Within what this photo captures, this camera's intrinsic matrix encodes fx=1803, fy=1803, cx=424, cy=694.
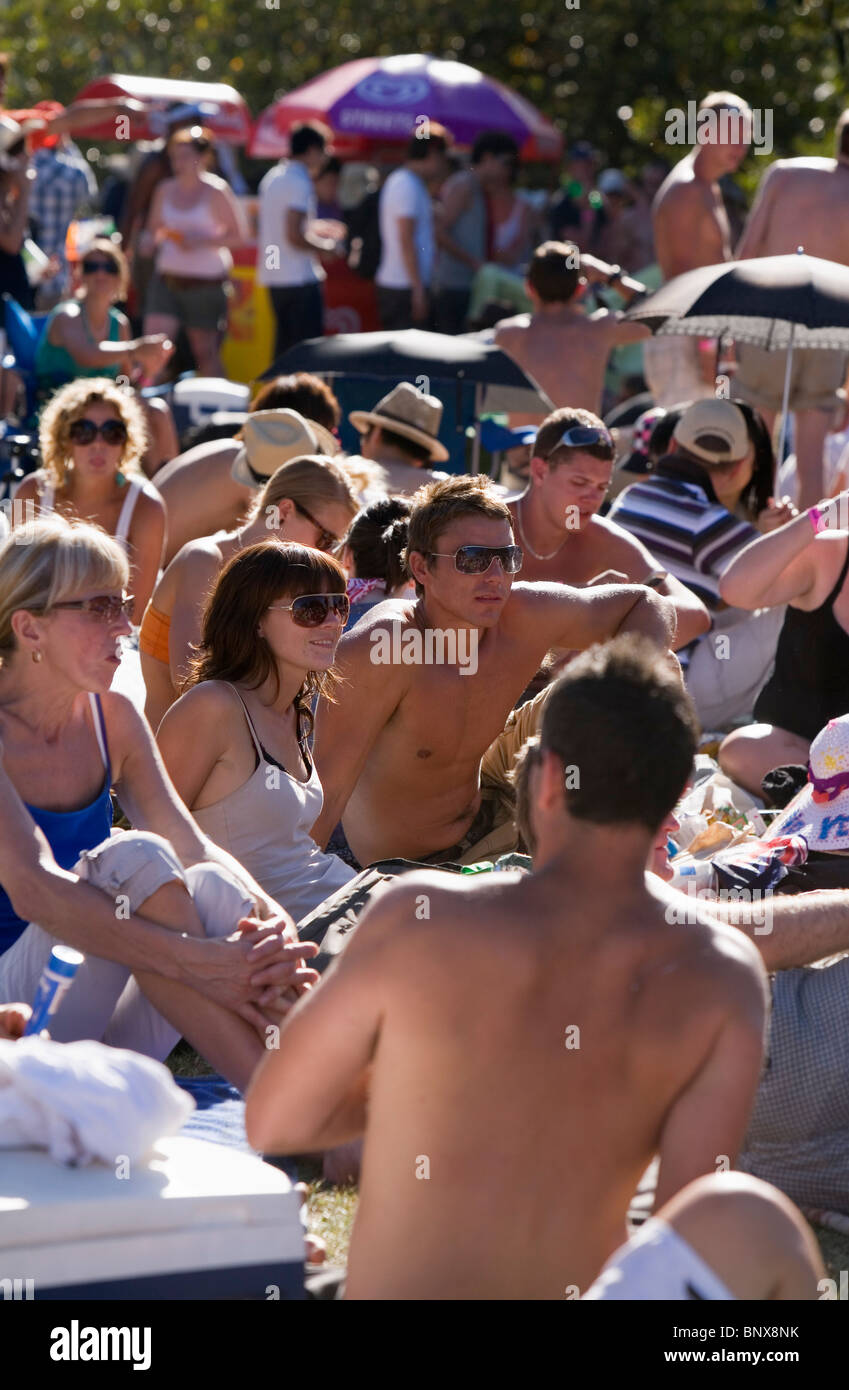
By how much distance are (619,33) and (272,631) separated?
17.2m

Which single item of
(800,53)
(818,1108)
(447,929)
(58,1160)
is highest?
(800,53)

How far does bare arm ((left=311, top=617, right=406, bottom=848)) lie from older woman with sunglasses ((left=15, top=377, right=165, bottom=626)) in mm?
1984

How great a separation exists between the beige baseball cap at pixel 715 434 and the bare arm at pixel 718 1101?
4.78m

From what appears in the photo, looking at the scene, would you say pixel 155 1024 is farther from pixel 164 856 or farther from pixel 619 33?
pixel 619 33

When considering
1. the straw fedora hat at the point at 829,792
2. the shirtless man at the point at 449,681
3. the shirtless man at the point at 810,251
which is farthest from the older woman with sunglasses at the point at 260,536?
the shirtless man at the point at 810,251

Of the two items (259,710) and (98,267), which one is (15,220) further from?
(259,710)

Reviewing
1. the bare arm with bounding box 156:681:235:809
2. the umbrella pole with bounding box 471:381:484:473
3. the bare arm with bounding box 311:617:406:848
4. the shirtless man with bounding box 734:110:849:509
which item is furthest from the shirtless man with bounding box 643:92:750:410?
the bare arm with bounding box 156:681:235:809

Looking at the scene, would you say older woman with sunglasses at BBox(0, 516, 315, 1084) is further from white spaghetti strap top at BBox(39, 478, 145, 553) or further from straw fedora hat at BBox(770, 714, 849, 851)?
white spaghetti strap top at BBox(39, 478, 145, 553)

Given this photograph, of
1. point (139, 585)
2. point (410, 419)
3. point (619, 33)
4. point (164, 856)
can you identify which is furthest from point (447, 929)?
point (619, 33)

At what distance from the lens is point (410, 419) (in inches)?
284

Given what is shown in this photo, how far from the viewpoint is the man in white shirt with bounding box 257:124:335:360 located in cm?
1222

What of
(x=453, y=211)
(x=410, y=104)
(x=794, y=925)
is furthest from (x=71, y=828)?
(x=410, y=104)

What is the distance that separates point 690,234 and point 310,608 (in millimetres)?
6319
